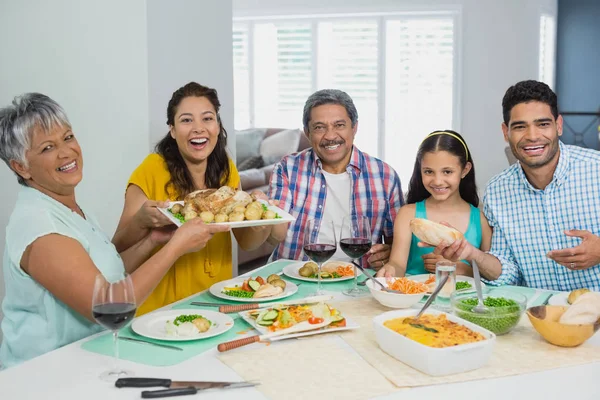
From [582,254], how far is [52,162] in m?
1.67

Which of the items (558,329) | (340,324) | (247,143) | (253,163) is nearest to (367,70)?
(247,143)

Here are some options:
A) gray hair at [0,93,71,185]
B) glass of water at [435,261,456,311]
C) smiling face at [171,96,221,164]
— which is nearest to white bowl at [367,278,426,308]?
glass of water at [435,261,456,311]

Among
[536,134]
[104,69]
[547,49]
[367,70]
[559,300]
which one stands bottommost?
[559,300]

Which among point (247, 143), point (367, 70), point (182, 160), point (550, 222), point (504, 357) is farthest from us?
point (367, 70)

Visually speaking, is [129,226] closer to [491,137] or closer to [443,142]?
[443,142]

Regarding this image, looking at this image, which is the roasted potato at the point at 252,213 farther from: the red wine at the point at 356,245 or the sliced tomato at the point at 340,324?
the sliced tomato at the point at 340,324

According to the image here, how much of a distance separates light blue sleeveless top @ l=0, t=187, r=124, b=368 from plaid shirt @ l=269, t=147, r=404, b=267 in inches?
48.1

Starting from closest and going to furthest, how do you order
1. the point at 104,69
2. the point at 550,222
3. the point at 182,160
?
the point at 550,222, the point at 182,160, the point at 104,69

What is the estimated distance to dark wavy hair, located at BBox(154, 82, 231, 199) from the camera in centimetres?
255

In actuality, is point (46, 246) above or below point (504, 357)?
above

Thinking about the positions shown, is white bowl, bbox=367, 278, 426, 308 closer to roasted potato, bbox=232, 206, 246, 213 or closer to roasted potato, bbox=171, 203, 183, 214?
roasted potato, bbox=232, 206, 246, 213

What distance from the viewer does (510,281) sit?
96.9 inches

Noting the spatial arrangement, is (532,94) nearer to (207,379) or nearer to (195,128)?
(195,128)

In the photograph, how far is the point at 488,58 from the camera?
869cm
